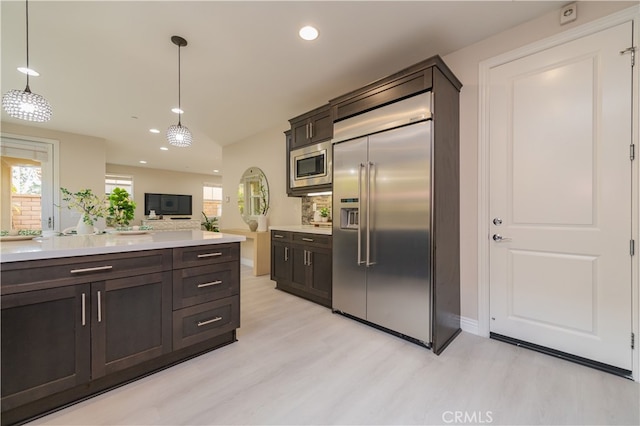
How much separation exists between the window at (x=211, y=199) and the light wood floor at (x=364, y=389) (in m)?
9.41

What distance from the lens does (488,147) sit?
2.29 meters

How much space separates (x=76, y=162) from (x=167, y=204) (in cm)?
428

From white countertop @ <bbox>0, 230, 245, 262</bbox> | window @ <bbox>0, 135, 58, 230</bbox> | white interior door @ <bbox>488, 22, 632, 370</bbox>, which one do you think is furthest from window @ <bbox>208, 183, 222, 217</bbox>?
white interior door @ <bbox>488, 22, 632, 370</bbox>

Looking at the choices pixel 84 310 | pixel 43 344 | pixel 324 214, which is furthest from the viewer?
pixel 324 214

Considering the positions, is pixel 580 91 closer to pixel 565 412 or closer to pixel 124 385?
pixel 565 412

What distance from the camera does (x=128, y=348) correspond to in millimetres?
1642

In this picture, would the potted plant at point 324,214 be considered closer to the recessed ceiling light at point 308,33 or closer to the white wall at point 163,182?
the recessed ceiling light at point 308,33

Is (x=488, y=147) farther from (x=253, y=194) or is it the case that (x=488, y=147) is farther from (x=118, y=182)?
(x=118, y=182)

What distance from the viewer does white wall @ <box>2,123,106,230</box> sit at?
4.96 m

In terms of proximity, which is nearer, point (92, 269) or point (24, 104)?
point (92, 269)

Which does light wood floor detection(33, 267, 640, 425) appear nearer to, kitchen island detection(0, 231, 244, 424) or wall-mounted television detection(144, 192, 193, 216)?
kitchen island detection(0, 231, 244, 424)

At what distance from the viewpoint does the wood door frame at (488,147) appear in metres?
1.70

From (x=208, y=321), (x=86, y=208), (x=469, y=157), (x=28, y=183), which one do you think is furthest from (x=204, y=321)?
(x=28, y=183)

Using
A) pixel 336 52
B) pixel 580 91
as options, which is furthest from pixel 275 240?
pixel 580 91
